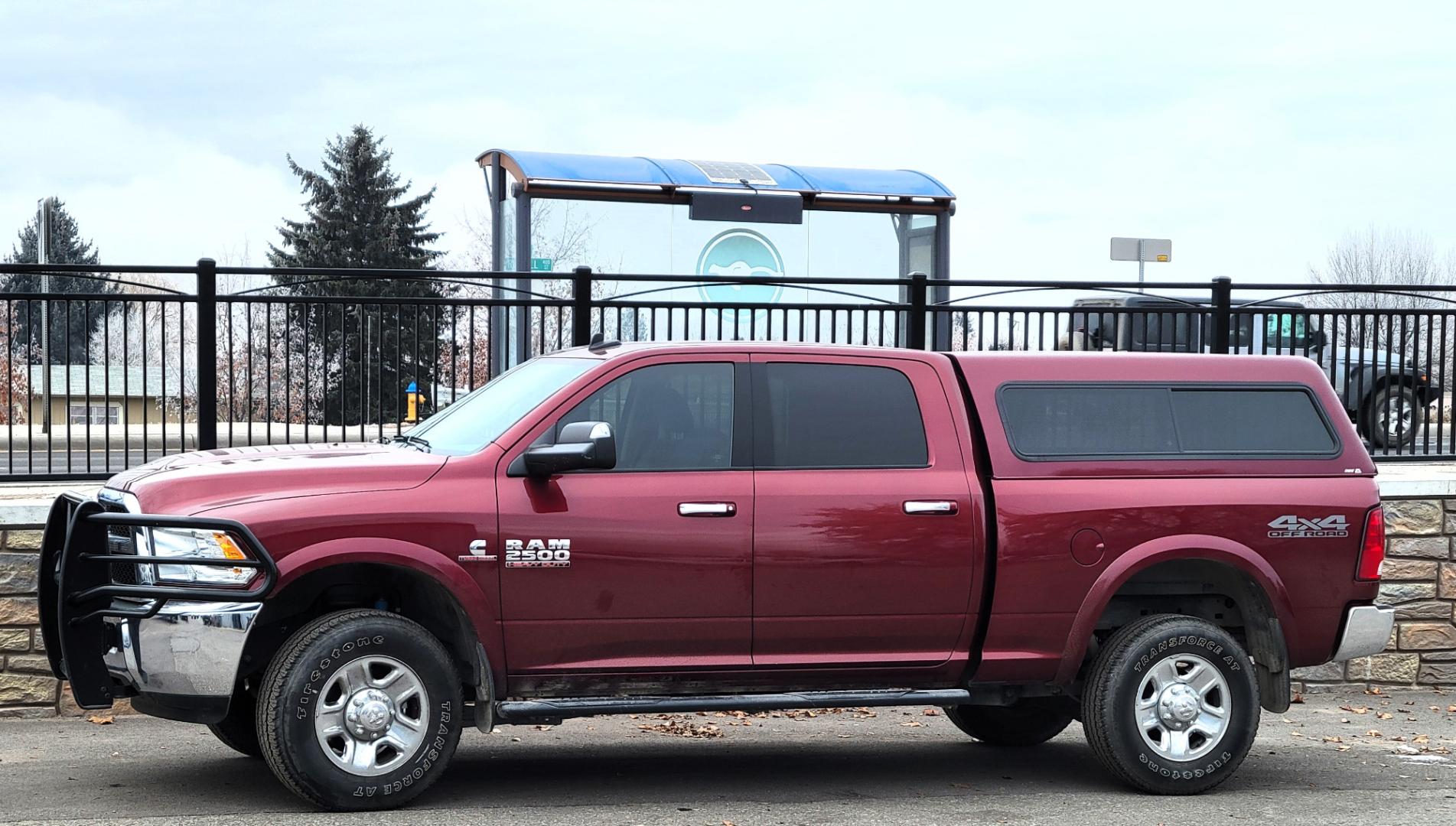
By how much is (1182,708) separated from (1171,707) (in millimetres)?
50

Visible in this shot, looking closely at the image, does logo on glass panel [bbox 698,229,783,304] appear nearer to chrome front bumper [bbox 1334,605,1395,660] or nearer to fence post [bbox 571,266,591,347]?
fence post [bbox 571,266,591,347]

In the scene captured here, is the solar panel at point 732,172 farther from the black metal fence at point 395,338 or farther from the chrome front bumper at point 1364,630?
the chrome front bumper at point 1364,630

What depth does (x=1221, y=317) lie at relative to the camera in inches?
464

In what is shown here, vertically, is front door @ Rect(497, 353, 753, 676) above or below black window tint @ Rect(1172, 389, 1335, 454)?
below

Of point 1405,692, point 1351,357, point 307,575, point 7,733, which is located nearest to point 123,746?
point 7,733

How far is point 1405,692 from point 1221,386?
4468 mm

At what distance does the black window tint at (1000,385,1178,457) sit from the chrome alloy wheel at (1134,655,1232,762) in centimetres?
98

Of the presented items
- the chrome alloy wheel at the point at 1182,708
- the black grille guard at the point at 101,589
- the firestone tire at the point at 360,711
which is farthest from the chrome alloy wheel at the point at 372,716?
the chrome alloy wheel at the point at 1182,708

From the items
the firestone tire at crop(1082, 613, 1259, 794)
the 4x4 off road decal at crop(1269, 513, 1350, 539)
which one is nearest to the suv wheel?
the 4x4 off road decal at crop(1269, 513, 1350, 539)

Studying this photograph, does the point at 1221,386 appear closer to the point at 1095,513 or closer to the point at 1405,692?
the point at 1095,513

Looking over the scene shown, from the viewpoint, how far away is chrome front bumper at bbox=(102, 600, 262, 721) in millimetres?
6031

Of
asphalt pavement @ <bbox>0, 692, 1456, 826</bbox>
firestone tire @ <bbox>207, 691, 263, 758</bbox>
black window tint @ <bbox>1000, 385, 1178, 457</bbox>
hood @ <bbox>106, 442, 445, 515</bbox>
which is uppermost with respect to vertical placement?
black window tint @ <bbox>1000, 385, 1178, 457</bbox>

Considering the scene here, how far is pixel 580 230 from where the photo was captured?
56.1 feet

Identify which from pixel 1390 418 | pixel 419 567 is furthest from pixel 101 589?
pixel 1390 418
